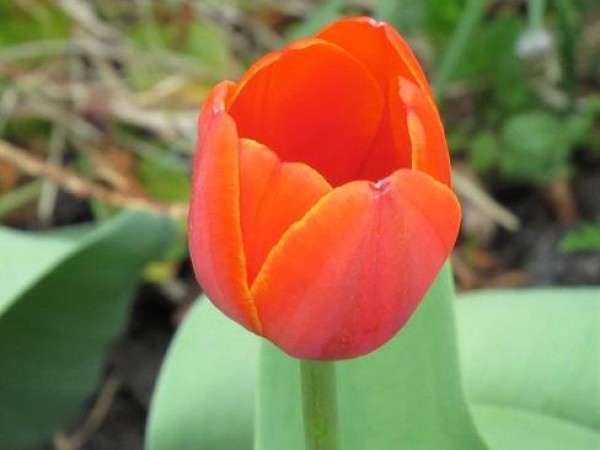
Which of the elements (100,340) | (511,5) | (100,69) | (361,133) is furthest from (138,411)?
(361,133)

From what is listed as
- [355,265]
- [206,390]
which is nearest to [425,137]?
[355,265]

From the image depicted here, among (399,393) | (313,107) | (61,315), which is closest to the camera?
(313,107)

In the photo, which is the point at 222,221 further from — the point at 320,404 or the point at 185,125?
the point at 185,125

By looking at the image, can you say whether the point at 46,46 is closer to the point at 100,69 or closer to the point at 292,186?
the point at 100,69

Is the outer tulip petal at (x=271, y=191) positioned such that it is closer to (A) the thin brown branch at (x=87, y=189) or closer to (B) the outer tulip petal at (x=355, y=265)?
(B) the outer tulip petal at (x=355, y=265)

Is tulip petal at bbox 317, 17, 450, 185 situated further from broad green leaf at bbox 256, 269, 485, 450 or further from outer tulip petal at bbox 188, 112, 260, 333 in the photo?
broad green leaf at bbox 256, 269, 485, 450

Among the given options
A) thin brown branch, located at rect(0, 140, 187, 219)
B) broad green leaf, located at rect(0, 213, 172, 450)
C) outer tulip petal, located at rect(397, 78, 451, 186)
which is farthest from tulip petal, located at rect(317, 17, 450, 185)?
thin brown branch, located at rect(0, 140, 187, 219)

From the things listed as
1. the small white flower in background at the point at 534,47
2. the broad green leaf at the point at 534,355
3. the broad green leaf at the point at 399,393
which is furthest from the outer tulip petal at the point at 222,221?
the small white flower in background at the point at 534,47

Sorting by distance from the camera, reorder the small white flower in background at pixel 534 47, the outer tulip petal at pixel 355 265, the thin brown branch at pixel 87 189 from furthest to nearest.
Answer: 1. the small white flower in background at pixel 534 47
2. the thin brown branch at pixel 87 189
3. the outer tulip petal at pixel 355 265
